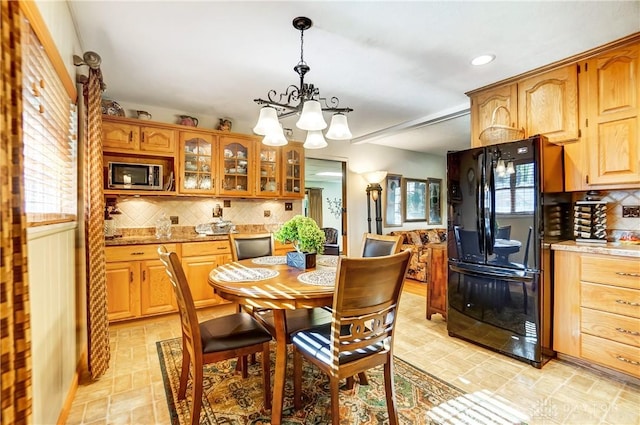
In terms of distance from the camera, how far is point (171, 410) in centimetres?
183

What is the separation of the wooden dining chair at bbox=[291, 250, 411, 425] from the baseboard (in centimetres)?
138

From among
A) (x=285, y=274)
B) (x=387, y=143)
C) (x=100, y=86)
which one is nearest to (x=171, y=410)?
(x=285, y=274)

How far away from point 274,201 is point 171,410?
123 inches

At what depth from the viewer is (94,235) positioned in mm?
2219

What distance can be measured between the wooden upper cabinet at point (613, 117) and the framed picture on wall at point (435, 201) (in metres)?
4.20

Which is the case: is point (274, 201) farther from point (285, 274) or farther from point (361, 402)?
point (361, 402)

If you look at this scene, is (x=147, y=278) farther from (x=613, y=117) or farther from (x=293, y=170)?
(x=613, y=117)

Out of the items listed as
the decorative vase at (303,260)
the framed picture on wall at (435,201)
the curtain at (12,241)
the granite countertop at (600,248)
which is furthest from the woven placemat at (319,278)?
the framed picture on wall at (435,201)

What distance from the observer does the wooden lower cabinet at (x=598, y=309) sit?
2059 mm

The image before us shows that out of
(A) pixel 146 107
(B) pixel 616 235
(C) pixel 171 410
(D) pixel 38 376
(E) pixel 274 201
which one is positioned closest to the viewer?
(D) pixel 38 376

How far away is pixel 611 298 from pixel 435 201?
4768 mm

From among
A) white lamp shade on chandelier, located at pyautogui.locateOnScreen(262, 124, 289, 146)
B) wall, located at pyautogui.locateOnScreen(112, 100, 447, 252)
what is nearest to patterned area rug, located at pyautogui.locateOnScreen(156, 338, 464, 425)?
white lamp shade on chandelier, located at pyautogui.locateOnScreen(262, 124, 289, 146)

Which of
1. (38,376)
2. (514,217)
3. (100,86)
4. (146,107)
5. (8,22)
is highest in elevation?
(146,107)

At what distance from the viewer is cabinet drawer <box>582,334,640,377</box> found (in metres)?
2.04
